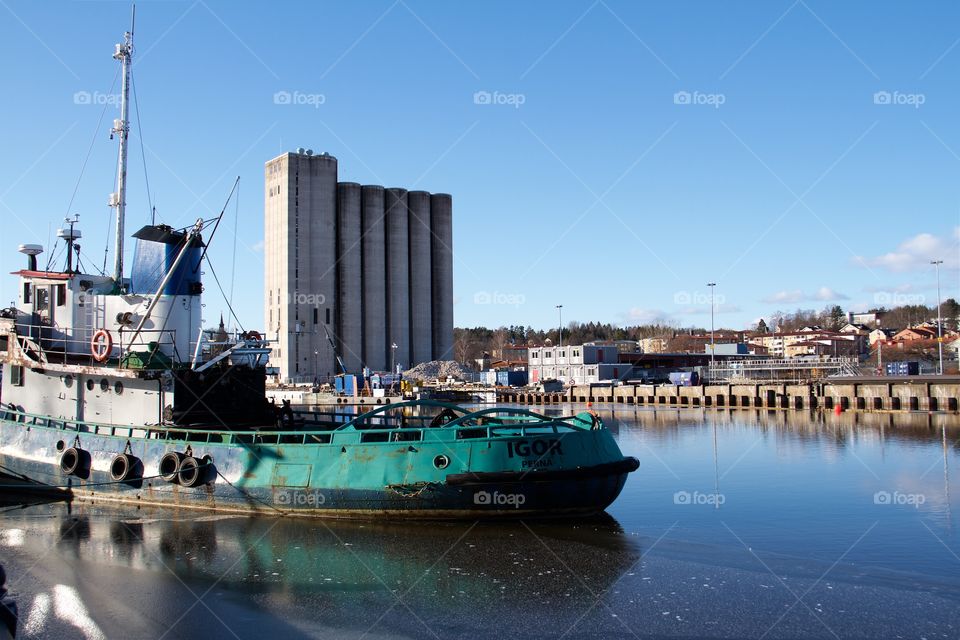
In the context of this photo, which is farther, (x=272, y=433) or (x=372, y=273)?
(x=372, y=273)

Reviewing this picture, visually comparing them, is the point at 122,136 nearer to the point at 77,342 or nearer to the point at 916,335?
the point at 77,342

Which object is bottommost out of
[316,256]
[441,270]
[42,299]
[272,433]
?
[272,433]

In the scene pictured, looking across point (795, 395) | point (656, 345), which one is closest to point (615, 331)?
point (656, 345)

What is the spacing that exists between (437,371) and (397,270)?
44.2ft

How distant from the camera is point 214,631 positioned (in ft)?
32.0

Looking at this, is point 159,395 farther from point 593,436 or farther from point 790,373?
point 790,373

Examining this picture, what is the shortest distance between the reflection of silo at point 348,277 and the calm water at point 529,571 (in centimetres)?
7008

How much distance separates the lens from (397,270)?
9244 centimetres

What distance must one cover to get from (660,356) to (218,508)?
281 ft

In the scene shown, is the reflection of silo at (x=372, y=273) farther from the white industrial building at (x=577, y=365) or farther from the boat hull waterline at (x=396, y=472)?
the boat hull waterline at (x=396, y=472)

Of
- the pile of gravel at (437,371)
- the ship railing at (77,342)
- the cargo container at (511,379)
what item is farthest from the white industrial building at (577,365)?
the ship railing at (77,342)

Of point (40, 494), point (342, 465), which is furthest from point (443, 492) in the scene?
point (40, 494)

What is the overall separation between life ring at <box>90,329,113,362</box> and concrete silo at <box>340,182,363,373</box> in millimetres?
69749

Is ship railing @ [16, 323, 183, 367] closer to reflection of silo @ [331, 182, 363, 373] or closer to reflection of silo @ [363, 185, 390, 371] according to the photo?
reflection of silo @ [331, 182, 363, 373]
